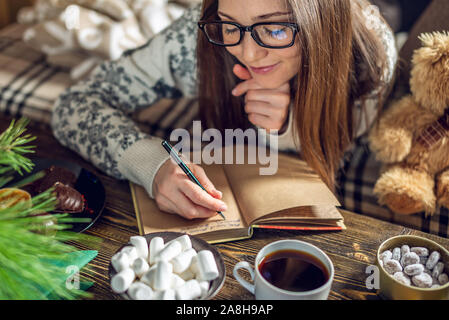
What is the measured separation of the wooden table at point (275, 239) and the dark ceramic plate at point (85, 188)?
0.02 meters

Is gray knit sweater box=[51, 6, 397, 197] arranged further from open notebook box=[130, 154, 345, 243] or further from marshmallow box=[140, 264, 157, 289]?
marshmallow box=[140, 264, 157, 289]

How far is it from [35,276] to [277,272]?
0.33m

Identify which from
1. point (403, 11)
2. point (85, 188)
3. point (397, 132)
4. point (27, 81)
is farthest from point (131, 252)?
point (403, 11)

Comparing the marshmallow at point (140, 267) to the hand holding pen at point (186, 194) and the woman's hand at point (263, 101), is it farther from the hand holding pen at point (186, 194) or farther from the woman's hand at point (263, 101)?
the woman's hand at point (263, 101)

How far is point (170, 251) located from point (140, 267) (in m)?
0.05

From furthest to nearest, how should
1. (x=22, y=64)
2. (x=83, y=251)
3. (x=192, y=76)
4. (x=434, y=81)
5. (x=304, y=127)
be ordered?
(x=22, y=64), (x=192, y=76), (x=304, y=127), (x=434, y=81), (x=83, y=251)

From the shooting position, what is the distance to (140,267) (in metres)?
0.59

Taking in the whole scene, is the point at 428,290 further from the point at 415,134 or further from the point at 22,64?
the point at 22,64

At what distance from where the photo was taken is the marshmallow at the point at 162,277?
0.58 metres

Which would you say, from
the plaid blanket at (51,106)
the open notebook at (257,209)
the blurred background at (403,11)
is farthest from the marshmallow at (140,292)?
the blurred background at (403,11)

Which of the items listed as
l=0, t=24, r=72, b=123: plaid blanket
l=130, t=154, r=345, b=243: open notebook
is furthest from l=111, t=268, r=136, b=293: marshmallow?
l=0, t=24, r=72, b=123: plaid blanket

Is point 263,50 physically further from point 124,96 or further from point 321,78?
point 124,96

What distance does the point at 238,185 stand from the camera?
2.88ft
